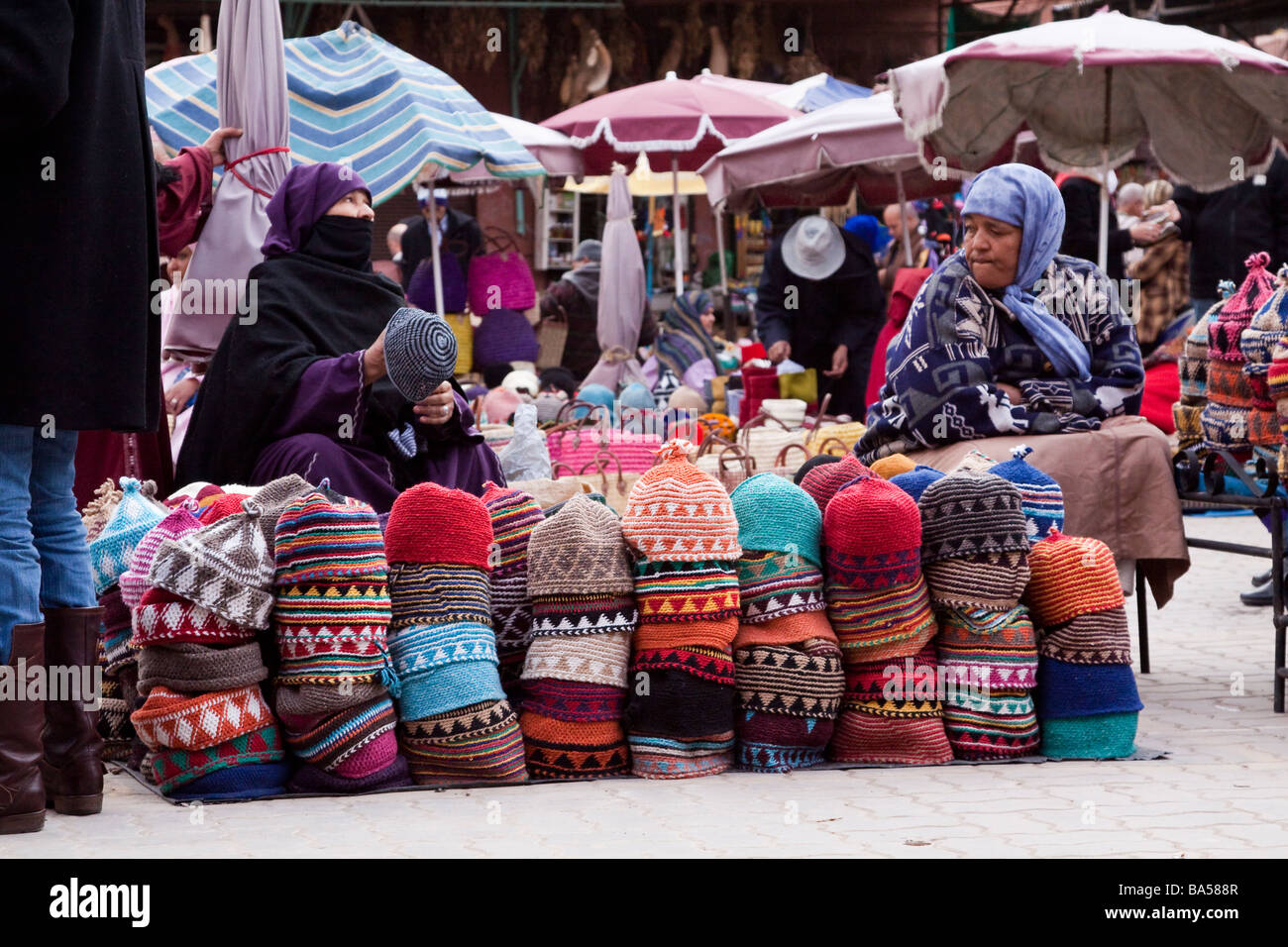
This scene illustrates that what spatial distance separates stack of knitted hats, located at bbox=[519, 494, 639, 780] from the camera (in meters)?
3.99

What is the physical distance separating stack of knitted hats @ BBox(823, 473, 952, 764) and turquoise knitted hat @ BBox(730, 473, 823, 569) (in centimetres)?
4

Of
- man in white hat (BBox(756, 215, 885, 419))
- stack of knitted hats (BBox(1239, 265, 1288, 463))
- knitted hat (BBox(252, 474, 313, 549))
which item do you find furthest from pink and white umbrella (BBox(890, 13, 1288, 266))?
knitted hat (BBox(252, 474, 313, 549))

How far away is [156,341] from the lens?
154 inches

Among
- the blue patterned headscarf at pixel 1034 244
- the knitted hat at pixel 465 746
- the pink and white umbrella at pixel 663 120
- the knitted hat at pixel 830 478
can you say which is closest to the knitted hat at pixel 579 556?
the knitted hat at pixel 465 746

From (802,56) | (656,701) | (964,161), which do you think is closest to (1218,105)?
(964,161)

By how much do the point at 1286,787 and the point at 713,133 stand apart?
33.8 ft

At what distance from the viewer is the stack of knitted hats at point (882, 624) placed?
408 cm

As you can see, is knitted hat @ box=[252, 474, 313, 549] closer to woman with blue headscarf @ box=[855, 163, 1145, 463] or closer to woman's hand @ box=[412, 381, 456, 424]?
woman's hand @ box=[412, 381, 456, 424]

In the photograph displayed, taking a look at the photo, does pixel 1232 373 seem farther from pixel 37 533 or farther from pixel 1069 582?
pixel 37 533

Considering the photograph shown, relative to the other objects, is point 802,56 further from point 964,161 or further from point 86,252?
point 86,252

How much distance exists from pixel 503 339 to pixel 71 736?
9306 millimetres

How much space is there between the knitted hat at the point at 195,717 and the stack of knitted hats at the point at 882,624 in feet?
4.80

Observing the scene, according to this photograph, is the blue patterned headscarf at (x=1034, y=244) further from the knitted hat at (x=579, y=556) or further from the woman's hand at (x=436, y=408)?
the knitted hat at (x=579, y=556)

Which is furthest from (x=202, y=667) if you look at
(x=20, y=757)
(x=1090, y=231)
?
(x=1090, y=231)
